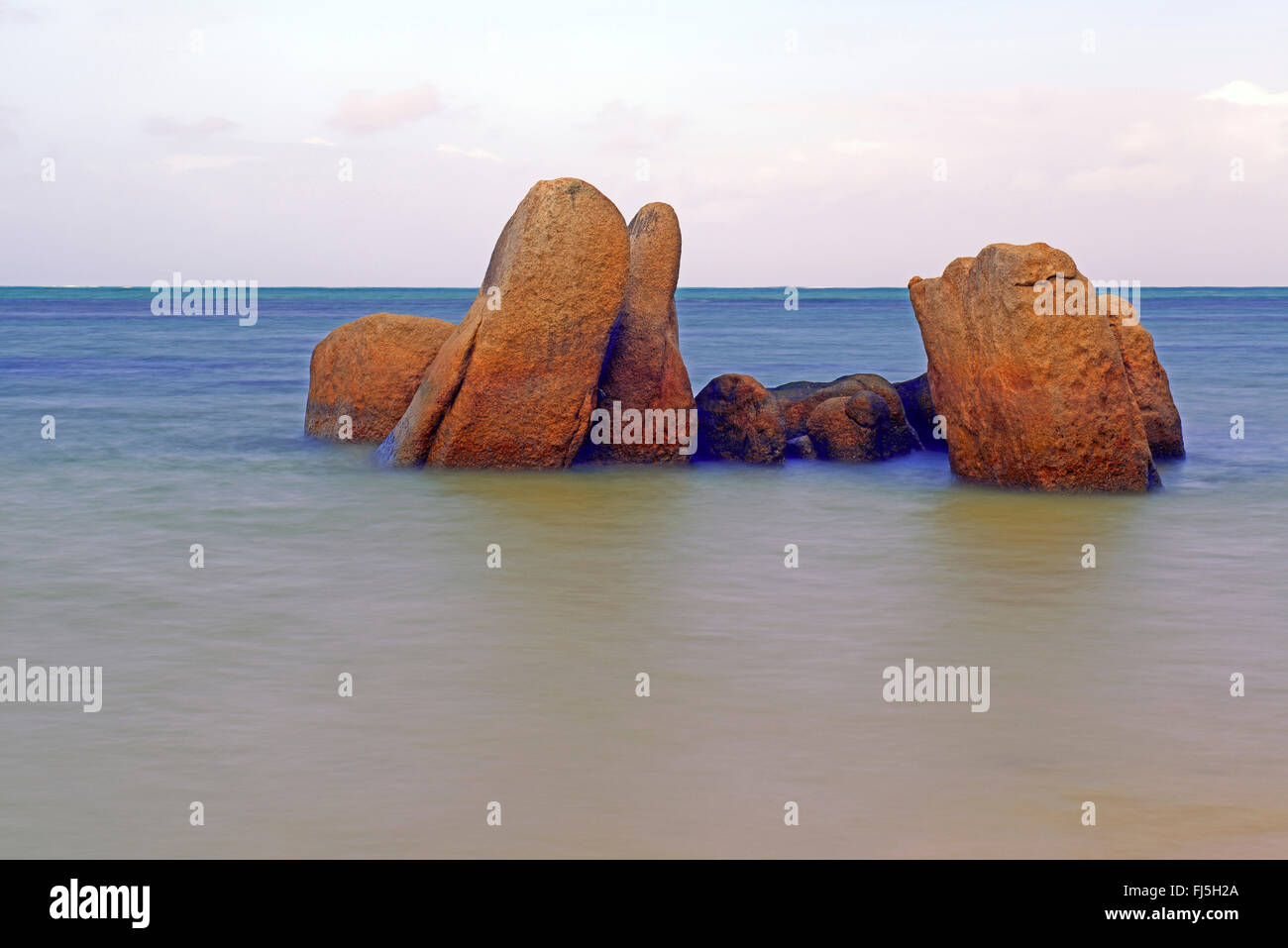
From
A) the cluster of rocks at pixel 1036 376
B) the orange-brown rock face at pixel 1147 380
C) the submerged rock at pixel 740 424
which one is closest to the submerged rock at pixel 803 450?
the submerged rock at pixel 740 424

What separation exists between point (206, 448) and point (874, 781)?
11038mm

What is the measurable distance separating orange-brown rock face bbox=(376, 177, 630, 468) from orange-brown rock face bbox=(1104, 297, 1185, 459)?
474 cm

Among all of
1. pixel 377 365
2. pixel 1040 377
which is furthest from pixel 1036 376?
pixel 377 365

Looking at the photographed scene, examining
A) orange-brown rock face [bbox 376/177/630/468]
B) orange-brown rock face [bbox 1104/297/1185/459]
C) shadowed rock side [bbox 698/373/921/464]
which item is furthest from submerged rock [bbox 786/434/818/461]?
orange-brown rock face [bbox 1104/297/1185/459]

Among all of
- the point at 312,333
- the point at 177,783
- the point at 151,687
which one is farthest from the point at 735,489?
the point at 312,333

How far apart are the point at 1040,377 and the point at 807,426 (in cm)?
386

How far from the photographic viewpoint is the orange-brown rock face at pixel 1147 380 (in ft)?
43.2

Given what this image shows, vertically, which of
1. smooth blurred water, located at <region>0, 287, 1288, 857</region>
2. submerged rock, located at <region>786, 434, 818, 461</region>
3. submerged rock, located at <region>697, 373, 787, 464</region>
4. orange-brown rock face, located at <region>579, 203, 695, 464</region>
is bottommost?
smooth blurred water, located at <region>0, 287, 1288, 857</region>

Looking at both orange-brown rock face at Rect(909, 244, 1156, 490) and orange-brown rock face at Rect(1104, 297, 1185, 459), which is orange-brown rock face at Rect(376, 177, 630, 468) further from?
orange-brown rock face at Rect(1104, 297, 1185, 459)

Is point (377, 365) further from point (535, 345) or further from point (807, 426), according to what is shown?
point (807, 426)

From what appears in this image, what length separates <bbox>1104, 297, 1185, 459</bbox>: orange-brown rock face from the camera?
1317 cm

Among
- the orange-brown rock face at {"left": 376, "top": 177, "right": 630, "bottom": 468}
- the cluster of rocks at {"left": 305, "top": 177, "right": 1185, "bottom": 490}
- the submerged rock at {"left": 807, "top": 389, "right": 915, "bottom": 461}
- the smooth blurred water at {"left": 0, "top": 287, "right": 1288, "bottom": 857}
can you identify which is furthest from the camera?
the submerged rock at {"left": 807, "top": 389, "right": 915, "bottom": 461}

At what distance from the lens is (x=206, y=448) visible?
1467 cm

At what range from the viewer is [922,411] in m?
15.1
